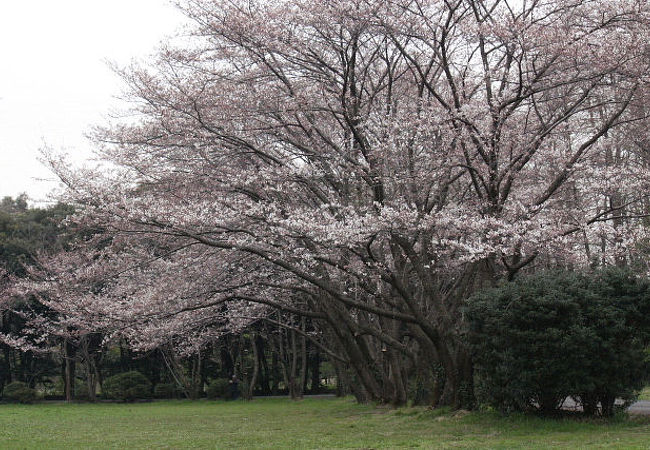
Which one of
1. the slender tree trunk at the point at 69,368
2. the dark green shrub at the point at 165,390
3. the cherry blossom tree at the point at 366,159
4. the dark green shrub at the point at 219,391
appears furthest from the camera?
the dark green shrub at the point at 165,390

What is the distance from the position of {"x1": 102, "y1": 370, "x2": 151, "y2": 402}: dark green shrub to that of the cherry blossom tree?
55.1ft

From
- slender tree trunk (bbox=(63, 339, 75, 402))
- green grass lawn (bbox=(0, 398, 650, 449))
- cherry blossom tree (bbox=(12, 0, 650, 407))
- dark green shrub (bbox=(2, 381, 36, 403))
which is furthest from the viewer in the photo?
slender tree trunk (bbox=(63, 339, 75, 402))

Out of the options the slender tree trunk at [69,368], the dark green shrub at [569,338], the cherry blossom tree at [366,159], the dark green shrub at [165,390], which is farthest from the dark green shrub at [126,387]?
the dark green shrub at [569,338]

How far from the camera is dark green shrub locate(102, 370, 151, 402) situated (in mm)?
30516

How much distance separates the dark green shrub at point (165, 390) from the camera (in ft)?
110

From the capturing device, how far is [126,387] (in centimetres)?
3059

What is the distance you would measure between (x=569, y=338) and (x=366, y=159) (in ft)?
14.8

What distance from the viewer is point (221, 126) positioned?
12680mm

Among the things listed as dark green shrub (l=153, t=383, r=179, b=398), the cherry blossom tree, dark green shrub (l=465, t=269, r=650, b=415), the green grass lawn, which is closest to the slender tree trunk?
dark green shrub (l=153, t=383, r=179, b=398)

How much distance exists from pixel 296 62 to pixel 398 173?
293cm

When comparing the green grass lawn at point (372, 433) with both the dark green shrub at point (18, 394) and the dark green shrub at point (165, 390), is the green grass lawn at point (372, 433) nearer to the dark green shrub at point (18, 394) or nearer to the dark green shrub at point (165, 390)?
the dark green shrub at point (18, 394)

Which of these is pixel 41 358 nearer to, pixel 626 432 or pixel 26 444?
pixel 26 444

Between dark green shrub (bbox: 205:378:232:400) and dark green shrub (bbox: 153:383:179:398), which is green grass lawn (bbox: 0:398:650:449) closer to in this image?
dark green shrub (bbox: 205:378:232:400)

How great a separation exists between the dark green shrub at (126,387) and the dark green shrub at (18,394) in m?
3.22
